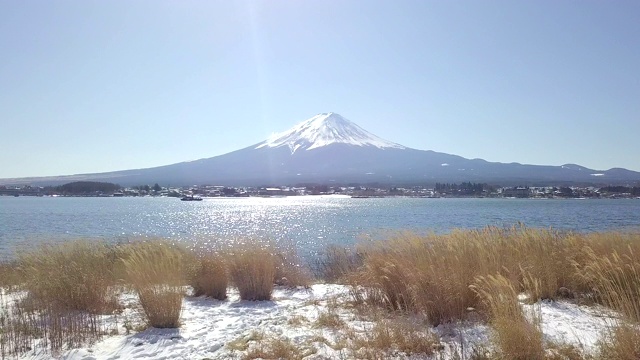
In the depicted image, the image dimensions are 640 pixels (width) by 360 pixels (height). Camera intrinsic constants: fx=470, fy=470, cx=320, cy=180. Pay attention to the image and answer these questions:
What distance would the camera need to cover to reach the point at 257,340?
5.45m

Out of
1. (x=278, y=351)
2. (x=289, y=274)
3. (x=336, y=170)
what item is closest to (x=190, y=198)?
(x=336, y=170)

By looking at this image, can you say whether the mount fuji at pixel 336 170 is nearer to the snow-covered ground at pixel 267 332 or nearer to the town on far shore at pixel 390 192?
the town on far shore at pixel 390 192

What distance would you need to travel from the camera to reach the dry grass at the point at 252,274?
8078 millimetres

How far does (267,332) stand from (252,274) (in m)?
2.38

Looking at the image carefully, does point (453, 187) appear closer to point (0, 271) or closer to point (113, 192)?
point (113, 192)

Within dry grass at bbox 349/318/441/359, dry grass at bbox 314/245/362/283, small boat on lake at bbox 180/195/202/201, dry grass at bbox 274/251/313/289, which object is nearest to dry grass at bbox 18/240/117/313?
dry grass at bbox 274/251/313/289

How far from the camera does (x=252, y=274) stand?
8164 mm

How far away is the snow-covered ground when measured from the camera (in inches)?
200

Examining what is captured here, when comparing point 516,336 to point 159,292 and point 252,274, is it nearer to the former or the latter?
point 159,292

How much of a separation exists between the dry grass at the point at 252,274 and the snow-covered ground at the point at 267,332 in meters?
0.62

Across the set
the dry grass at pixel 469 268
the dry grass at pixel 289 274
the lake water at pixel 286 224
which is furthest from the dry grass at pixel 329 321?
the lake water at pixel 286 224

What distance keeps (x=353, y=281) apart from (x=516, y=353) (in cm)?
343

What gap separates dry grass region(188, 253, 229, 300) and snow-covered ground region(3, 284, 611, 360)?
821mm

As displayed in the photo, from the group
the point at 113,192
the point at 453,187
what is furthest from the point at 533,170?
the point at 113,192
